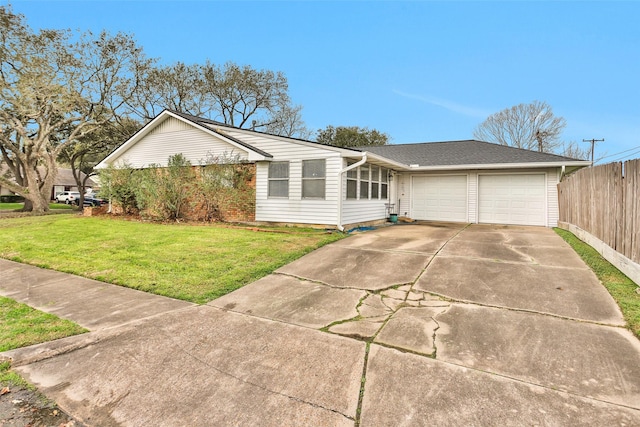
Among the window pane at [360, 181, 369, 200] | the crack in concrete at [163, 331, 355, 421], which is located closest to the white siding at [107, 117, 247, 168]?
A: the window pane at [360, 181, 369, 200]

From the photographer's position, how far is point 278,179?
10.6 metres

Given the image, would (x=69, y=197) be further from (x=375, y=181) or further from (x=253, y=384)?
(x=253, y=384)

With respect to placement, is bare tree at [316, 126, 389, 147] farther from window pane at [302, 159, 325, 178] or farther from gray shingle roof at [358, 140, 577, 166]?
window pane at [302, 159, 325, 178]

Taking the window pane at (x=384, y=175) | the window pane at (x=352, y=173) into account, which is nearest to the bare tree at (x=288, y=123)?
the window pane at (x=384, y=175)

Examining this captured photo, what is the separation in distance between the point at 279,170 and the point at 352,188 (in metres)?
2.59

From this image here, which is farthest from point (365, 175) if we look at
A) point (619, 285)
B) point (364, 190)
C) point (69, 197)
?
point (69, 197)

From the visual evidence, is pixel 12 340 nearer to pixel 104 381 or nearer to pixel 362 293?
pixel 104 381

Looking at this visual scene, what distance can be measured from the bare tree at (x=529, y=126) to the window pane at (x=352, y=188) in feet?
71.1

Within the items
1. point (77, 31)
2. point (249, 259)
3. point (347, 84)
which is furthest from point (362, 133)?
point (249, 259)

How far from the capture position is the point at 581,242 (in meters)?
7.39

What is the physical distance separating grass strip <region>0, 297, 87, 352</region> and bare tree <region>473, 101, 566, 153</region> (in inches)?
1172

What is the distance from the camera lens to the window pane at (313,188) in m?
9.83

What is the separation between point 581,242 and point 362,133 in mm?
25570

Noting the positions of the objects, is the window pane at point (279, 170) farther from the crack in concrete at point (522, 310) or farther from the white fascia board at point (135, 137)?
the crack in concrete at point (522, 310)
